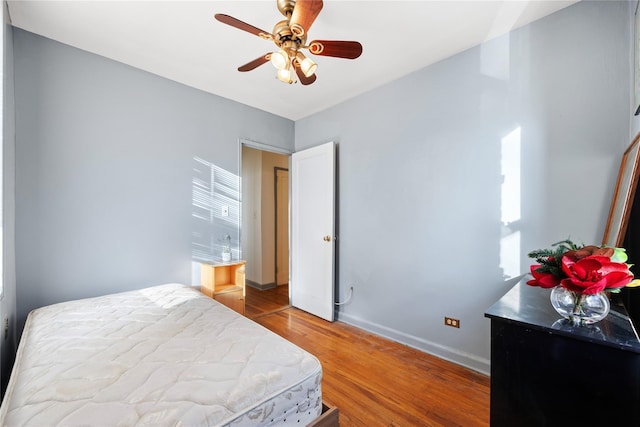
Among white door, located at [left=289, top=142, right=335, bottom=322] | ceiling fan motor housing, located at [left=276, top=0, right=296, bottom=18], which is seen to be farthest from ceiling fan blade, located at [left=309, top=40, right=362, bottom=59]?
white door, located at [left=289, top=142, right=335, bottom=322]

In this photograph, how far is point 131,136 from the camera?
248 centimetres

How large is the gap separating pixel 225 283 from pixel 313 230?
3.98ft

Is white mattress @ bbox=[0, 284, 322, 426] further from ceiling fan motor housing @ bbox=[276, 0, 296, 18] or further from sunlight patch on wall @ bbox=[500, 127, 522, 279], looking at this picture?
ceiling fan motor housing @ bbox=[276, 0, 296, 18]

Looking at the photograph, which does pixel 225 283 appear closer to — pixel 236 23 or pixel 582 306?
pixel 236 23

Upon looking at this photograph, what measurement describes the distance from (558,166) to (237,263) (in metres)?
2.92

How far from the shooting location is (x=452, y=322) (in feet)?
7.54

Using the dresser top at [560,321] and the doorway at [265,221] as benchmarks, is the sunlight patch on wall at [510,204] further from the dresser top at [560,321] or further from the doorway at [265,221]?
the doorway at [265,221]

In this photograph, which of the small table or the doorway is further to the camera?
the doorway

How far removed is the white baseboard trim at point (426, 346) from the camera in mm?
2145

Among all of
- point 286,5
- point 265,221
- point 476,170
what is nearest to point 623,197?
point 476,170

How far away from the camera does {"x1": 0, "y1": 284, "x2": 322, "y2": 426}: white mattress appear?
0.91 meters

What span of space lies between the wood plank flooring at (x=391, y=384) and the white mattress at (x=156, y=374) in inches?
29.0

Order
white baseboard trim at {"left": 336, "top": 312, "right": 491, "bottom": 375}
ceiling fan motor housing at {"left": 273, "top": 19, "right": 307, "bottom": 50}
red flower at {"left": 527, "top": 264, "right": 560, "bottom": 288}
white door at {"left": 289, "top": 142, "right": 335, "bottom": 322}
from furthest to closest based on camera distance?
white door at {"left": 289, "top": 142, "right": 335, "bottom": 322}
white baseboard trim at {"left": 336, "top": 312, "right": 491, "bottom": 375}
ceiling fan motor housing at {"left": 273, "top": 19, "right": 307, "bottom": 50}
red flower at {"left": 527, "top": 264, "right": 560, "bottom": 288}

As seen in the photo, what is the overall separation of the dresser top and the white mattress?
35.1 inches
